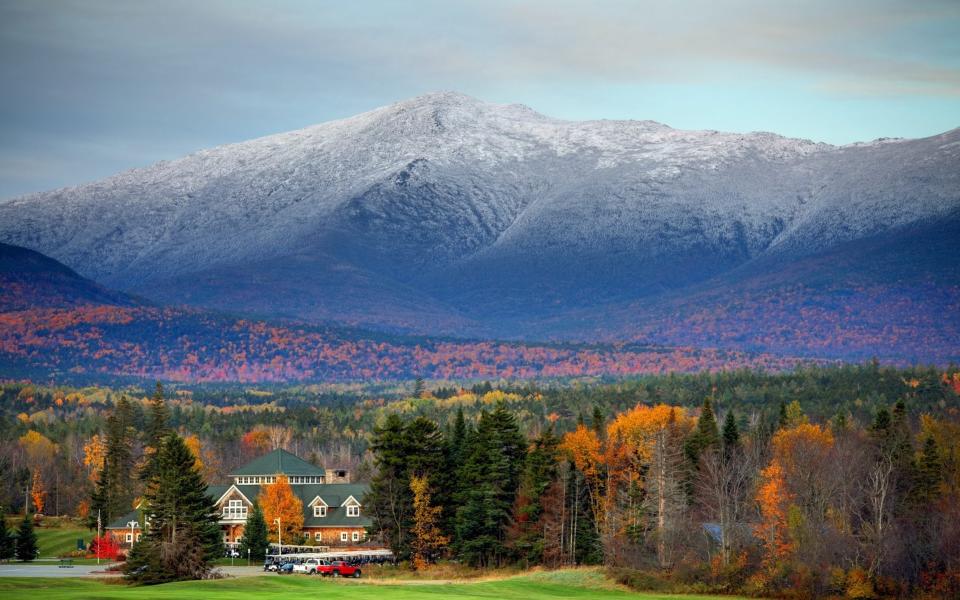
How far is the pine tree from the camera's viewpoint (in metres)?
122

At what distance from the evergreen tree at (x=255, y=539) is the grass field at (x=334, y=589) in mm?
19377

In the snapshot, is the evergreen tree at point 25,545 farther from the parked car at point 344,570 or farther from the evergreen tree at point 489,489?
the evergreen tree at point 489,489

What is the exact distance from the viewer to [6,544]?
403 feet

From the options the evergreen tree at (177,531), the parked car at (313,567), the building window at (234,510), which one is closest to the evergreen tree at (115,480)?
the building window at (234,510)

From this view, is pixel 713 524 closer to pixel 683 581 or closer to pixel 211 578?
pixel 683 581

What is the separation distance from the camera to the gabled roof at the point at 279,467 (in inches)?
5600

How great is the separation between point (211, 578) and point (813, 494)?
40.8m

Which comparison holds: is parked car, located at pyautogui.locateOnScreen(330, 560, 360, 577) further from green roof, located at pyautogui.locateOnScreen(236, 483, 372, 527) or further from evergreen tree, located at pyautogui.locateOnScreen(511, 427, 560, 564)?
green roof, located at pyautogui.locateOnScreen(236, 483, 372, 527)

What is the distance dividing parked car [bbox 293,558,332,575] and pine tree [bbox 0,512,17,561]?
2700 centimetres

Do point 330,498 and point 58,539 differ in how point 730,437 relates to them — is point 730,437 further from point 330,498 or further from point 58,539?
point 58,539

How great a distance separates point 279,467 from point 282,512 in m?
14.1

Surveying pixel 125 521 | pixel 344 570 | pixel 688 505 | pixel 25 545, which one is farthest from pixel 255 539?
pixel 688 505

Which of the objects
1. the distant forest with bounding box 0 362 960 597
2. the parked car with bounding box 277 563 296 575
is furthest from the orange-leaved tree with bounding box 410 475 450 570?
the parked car with bounding box 277 563 296 575

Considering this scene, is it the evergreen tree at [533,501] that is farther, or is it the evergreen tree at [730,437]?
the evergreen tree at [730,437]
